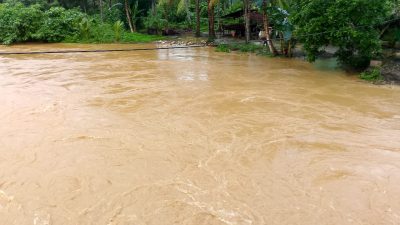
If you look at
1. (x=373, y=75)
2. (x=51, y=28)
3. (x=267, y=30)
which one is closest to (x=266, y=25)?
(x=267, y=30)

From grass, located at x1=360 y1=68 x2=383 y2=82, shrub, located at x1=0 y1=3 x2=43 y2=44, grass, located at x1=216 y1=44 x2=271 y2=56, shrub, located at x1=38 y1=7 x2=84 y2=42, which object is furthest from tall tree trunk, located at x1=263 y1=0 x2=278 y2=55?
shrub, located at x1=0 y1=3 x2=43 y2=44

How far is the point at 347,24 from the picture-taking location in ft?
33.4

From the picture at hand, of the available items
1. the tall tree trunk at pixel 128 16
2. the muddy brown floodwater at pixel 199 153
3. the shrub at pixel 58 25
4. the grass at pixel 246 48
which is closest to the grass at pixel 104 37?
the shrub at pixel 58 25

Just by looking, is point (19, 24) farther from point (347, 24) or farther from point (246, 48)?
point (347, 24)

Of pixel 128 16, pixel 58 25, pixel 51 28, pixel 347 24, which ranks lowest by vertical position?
pixel 347 24

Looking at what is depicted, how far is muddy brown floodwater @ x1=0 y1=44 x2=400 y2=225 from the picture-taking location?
371 cm

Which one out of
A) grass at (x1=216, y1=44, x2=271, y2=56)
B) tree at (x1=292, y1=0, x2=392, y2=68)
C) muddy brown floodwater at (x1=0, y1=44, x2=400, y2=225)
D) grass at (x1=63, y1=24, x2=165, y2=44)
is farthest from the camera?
grass at (x1=63, y1=24, x2=165, y2=44)

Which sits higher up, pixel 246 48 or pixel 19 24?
pixel 19 24

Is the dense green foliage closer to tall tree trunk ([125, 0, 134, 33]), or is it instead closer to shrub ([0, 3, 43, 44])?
shrub ([0, 3, 43, 44])

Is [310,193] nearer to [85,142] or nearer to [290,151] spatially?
[290,151]

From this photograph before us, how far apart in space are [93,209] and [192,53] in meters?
13.2

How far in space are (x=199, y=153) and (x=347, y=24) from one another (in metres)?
7.26

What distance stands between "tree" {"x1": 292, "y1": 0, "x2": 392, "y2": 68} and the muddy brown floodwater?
153 centimetres

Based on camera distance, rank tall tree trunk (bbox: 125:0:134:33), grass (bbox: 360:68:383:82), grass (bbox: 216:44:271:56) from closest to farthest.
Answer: grass (bbox: 360:68:383:82)
grass (bbox: 216:44:271:56)
tall tree trunk (bbox: 125:0:134:33)
